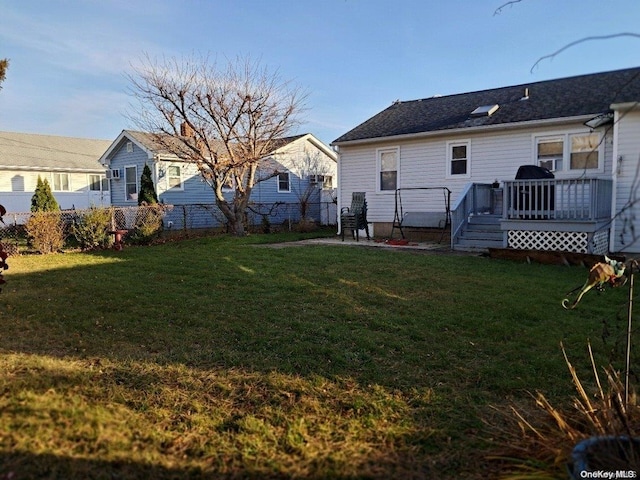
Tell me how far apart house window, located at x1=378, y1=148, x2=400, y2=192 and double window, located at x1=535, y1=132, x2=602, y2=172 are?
13.7 ft

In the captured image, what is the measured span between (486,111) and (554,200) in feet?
14.6

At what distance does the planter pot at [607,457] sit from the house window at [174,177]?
19.1m

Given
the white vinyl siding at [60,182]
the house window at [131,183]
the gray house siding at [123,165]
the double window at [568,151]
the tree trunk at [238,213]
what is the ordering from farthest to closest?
the white vinyl siding at [60,182] → the house window at [131,183] → the gray house siding at [123,165] → the tree trunk at [238,213] → the double window at [568,151]

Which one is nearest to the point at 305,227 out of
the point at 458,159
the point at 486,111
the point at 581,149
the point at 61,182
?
the point at 458,159

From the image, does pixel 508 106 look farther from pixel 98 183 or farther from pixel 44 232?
pixel 98 183

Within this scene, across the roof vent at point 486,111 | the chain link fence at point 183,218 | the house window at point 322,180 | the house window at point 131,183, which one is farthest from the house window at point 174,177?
the roof vent at point 486,111

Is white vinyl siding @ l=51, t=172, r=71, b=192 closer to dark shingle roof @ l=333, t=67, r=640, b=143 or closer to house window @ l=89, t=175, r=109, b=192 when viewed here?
house window @ l=89, t=175, r=109, b=192

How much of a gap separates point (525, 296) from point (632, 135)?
646 cm

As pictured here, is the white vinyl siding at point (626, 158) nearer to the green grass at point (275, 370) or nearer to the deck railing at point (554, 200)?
the deck railing at point (554, 200)

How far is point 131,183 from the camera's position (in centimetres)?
2041

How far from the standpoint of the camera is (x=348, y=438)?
8.41ft

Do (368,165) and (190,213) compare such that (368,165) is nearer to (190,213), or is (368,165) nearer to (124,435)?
(190,213)

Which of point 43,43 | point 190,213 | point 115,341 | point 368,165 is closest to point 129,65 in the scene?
point 43,43

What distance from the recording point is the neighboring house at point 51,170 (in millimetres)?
21641
